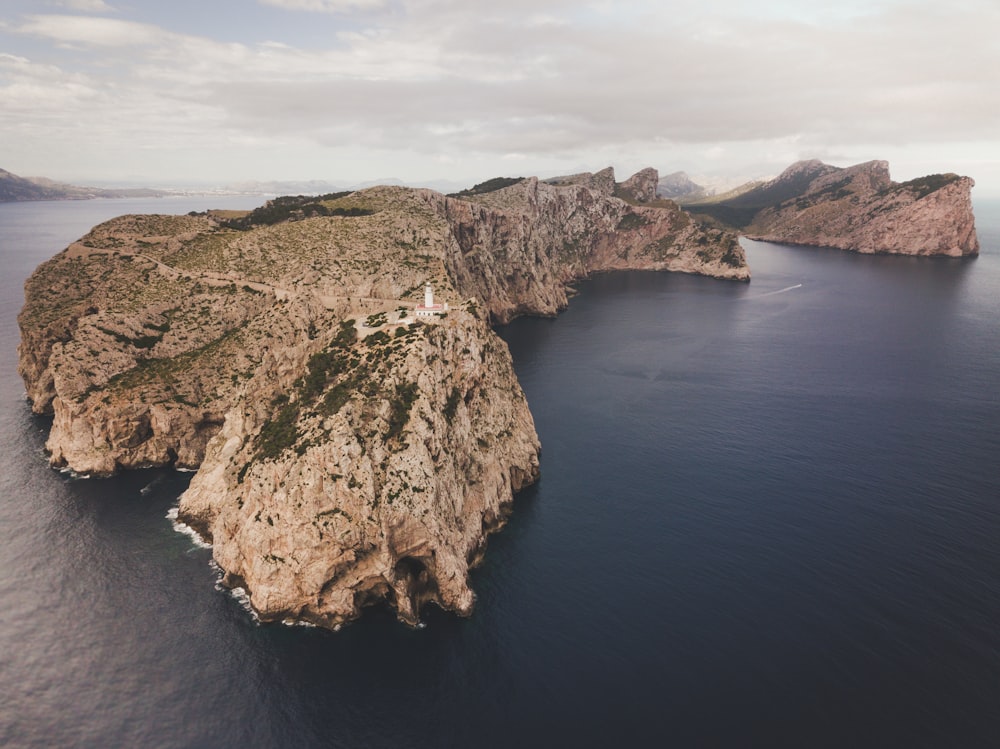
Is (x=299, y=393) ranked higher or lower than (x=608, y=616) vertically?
higher

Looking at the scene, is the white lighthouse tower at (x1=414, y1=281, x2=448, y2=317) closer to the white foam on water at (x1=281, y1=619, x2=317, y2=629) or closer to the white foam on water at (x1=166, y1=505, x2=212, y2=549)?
the white foam on water at (x1=166, y1=505, x2=212, y2=549)

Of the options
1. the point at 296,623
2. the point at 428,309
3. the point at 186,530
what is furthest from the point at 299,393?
the point at 296,623

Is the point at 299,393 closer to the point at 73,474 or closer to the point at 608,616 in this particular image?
the point at 73,474

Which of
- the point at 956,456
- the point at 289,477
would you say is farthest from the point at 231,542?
the point at 956,456

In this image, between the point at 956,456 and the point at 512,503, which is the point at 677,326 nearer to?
the point at 956,456

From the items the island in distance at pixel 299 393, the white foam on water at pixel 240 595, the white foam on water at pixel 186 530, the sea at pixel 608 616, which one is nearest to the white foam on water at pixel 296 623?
the island in distance at pixel 299 393

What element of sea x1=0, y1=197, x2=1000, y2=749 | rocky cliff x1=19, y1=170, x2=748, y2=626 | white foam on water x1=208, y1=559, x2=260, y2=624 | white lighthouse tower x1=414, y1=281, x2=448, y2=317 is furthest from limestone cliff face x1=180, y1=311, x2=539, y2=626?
white lighthouse tower x1=414, y1=281, x2=448, y2=317

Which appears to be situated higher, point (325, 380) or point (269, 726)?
point (325, 380)
